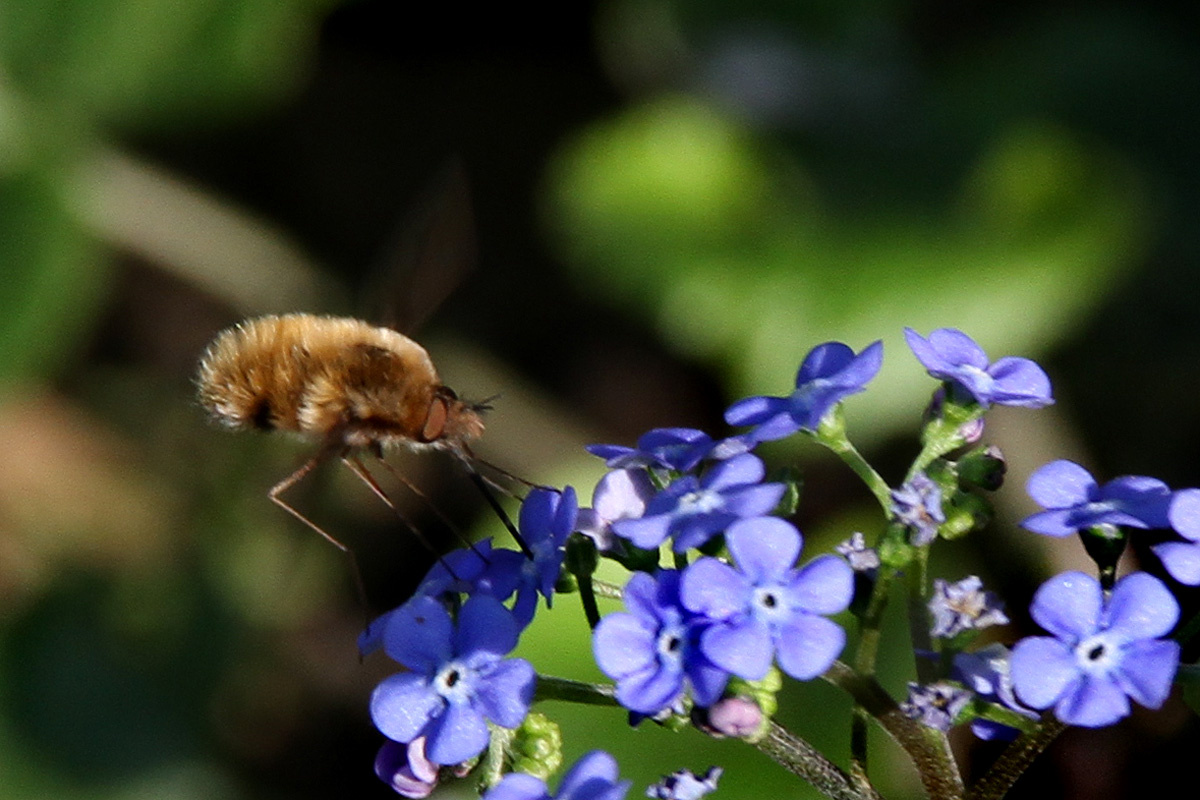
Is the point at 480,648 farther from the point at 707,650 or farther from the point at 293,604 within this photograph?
the point at 293,604

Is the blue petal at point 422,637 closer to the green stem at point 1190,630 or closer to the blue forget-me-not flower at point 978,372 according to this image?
the blue forget-me-not flower at point 978,372

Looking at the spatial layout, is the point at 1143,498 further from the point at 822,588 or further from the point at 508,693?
the point at 508,693

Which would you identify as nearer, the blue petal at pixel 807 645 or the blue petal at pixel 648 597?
the blue petal at pixel 807 645

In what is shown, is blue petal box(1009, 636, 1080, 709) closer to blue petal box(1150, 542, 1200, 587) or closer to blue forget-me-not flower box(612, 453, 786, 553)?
blue petal box(1150, 542, 1200, 587)

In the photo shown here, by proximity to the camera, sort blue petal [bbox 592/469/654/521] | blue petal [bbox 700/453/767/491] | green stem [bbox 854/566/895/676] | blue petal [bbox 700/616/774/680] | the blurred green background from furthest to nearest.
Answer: the blurred green background → blue petal [bbox 592/469/654/521] → green stem [bbox 854/566/895/676] → blue petal [bbox 700/453/767/491] → blue petal [bbox 700/616/774/680]

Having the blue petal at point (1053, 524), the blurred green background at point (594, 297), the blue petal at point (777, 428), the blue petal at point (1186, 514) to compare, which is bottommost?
the blurred green background at point (594, 297)

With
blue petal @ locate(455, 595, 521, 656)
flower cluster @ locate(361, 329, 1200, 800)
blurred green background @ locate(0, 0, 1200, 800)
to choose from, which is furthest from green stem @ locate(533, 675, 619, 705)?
blurred green background @ locate(0, 0, 1200, 800)

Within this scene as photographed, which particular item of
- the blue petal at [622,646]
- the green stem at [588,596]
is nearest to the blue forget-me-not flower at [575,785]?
the blue petal at [622,646]
